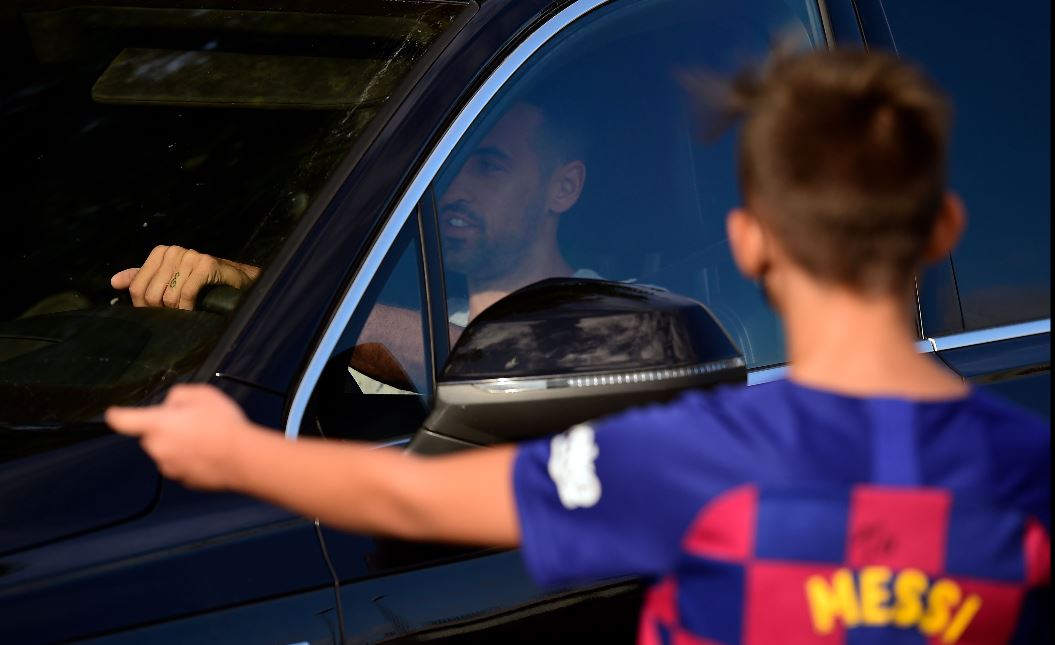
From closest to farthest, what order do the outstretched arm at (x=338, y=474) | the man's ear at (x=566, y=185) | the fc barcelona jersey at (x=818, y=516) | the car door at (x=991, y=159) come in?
the fc barcelona jersey at (x=818, y=516), the outstretched arm at (x=338, y=474), the man's ear at (x=566, y=185), the car door at (x=991, y=159)

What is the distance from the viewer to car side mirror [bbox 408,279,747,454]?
6.03 ft

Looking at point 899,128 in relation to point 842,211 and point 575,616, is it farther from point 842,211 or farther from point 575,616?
point 575,616

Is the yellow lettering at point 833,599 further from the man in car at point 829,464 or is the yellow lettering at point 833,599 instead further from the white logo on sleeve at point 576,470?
the white logo on sleeve at point 576,470

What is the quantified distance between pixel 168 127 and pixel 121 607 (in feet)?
3.53

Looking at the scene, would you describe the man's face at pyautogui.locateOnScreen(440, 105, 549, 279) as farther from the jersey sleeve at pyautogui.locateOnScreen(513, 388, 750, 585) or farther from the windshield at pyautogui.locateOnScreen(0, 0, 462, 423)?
the jersey sleeve at pyautogui.locateOnScreen(513, 388, 750, 585)

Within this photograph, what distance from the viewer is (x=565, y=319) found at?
1.86m

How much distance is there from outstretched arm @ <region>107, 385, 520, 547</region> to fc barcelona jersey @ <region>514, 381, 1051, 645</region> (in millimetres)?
61

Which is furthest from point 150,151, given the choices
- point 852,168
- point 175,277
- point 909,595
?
point 909,595

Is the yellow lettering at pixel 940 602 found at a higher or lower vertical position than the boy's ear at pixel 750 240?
lower

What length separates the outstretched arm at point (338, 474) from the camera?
1331mm

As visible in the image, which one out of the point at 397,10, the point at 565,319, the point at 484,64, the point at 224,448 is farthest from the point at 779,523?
the point at 397,10

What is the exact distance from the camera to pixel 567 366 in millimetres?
1851

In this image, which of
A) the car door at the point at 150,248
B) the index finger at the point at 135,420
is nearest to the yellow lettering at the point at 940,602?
the index finger at the point at 135,420

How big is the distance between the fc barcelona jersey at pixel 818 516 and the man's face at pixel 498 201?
924 millimetres
